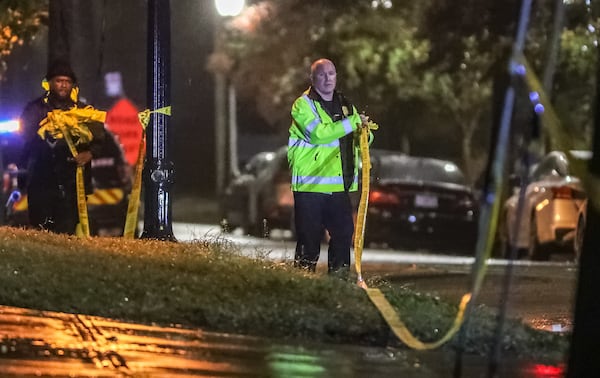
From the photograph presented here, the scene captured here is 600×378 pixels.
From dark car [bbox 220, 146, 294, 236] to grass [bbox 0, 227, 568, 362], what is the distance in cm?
768

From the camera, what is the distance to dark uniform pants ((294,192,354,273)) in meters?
8.38

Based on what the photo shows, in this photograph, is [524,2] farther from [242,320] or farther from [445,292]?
[445,292]

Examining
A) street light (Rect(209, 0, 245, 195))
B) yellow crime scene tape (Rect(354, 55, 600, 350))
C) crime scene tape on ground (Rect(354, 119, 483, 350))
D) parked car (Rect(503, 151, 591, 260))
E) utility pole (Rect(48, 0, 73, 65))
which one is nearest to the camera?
yellow crime scene tape (Rect(354, 55, 600, 350))

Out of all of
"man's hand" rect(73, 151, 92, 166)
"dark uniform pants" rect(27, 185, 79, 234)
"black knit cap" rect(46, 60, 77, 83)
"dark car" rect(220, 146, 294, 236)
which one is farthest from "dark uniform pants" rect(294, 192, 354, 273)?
"dark car" rect(220, 146, 294, 236)

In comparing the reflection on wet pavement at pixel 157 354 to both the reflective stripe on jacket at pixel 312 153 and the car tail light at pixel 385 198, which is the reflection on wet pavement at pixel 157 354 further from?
the car tail light at pixel 385 198

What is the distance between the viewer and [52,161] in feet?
32.0

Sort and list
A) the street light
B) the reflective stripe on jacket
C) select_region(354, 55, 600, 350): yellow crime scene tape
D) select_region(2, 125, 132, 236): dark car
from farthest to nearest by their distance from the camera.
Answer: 1. the street light
2. select_region(2, 125, 132, 236): dark car
3. the reflective stripe on jacket
4. select_region(354, 55, 600, 350): yellow crime scene tape

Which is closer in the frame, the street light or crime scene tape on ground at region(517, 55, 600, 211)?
crime scene tape on ground at region(517, 55, 600, 211)

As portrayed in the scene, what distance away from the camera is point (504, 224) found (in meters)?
15.4

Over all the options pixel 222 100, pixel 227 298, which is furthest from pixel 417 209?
pixel 222 100

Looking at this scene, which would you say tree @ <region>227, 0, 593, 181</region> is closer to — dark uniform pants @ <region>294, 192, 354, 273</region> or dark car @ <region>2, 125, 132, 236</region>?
dark car @ <region>2, 125, 132, 236</region>

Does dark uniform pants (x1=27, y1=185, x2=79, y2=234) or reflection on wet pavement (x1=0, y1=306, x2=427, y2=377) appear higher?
dark uniform pants (x1=27, y1=185, x2=79, y2=234)

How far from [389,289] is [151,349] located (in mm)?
1966

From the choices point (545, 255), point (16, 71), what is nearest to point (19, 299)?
point (545, 255)
